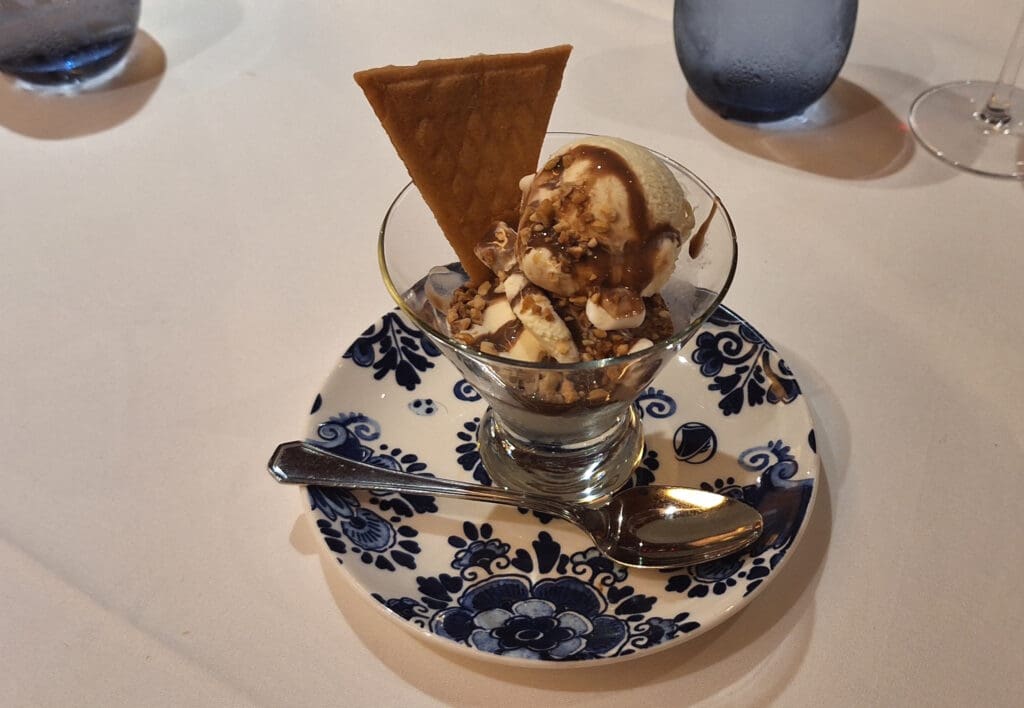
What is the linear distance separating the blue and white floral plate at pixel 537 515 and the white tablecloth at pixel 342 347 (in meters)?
0.03

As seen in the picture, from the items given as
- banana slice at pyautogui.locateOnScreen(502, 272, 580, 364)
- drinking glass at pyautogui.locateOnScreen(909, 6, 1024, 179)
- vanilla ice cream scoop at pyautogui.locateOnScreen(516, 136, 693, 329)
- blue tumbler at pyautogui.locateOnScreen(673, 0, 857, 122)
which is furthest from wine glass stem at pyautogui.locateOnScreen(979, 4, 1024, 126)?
banana slice at pyautogui.locateOnScreen(502, 272, 580, 364)

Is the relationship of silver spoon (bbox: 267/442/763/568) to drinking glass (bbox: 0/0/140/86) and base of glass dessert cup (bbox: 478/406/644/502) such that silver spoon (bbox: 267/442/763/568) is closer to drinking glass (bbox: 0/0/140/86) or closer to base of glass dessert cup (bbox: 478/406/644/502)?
base of glass dessert cup (bbox: 478/406/644/502)

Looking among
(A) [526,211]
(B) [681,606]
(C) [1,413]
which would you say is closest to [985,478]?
(B) [681,606]

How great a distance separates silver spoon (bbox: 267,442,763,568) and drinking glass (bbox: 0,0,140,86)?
75cm

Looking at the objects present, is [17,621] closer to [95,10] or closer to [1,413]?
[1,413]

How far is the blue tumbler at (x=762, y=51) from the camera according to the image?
3.13 ft

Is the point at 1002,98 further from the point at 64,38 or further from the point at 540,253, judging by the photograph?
the point at 64,38

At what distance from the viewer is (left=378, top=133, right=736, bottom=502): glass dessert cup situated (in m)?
0.64

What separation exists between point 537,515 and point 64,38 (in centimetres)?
93

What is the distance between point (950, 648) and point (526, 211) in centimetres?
45

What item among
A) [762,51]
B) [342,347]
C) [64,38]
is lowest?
[342,347]

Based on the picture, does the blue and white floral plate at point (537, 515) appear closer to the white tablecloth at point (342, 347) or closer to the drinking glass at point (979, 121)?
the white tablecloth at point (342, 347)

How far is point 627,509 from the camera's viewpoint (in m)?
0.69

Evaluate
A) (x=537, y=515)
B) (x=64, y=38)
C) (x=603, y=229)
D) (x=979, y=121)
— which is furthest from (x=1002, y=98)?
(x=64, y=38)
